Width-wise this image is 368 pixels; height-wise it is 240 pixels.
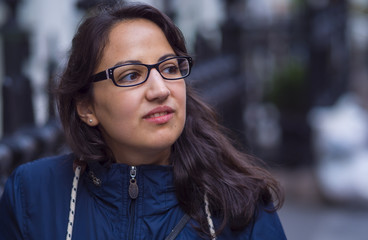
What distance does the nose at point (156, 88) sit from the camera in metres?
2.38

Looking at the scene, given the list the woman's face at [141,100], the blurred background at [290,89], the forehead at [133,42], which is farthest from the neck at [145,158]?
the blurred background at [290,89]

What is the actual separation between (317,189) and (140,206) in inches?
238

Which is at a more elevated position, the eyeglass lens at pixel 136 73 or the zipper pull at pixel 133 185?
the eyeglass lens at pixel 136 73

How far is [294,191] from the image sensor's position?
8.23m

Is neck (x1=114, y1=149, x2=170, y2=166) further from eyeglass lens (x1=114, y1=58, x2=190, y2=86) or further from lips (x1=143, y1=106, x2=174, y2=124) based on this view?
eyeglass lens (x1=114, y1=58, x2=190, y2=86)

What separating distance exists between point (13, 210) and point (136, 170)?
1.63ft

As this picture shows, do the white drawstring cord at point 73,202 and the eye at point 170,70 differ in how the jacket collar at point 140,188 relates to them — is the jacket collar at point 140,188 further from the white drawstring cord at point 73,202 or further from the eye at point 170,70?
the eye at point 170,70

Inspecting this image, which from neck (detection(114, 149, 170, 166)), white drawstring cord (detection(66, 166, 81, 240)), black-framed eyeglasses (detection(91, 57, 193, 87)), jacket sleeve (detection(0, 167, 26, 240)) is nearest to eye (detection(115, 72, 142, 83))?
black-framed eyeglasses (detection(91, 57, 193, 87))

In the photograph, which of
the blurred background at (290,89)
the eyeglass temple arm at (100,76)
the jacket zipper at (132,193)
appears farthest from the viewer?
the blurred background at (290,89)

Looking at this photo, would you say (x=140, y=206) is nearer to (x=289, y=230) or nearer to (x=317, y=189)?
(x=289, y=230)

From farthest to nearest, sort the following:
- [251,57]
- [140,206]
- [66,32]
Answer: [251,57] → [66,32] → [140,206]

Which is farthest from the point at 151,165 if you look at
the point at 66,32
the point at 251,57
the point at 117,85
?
the point at 251,57

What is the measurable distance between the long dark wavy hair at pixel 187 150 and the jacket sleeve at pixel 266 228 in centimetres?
3

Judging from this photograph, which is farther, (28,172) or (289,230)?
(289,230)
